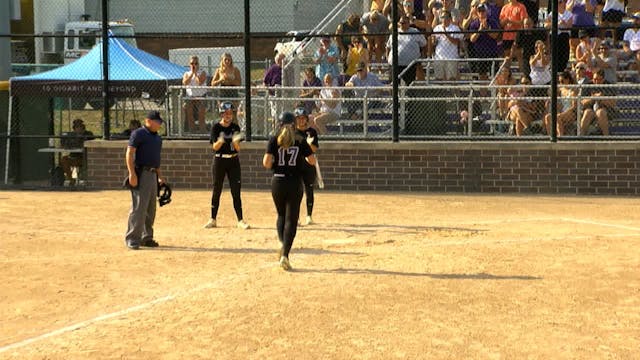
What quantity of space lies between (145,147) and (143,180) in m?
0.43

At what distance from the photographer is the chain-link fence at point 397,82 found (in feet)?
64.6

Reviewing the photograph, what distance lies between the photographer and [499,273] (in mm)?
12133

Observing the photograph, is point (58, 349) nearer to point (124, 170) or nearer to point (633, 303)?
point (633, 303)

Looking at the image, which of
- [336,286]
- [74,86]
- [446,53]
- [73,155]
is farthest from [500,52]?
[336,286]

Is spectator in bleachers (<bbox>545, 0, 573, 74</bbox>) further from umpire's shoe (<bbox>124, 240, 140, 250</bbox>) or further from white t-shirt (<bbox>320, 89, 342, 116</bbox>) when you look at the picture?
umpire's shoe (<bbox>124, 240, 140, 250</bbox>)

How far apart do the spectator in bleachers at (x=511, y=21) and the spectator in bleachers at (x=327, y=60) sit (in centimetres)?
334

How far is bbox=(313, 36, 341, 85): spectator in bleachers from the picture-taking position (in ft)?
72.2

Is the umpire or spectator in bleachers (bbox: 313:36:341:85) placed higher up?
spectator in bleachers (bbox: 313:36:341:85)

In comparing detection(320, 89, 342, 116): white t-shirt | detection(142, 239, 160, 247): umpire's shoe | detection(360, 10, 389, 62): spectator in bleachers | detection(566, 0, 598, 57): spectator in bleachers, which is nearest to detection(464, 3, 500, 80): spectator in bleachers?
detection(566, 0, 598, 57): spectator in bleachers

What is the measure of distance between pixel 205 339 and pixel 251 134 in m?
11.4

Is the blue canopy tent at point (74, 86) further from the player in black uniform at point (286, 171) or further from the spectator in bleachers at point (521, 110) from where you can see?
the player in black uniform at point (286, 171)

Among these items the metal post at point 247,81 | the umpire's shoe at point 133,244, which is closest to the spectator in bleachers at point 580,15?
the metal post at point 247,81

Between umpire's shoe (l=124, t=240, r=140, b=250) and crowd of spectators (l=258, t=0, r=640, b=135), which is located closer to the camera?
umpire's shoe (l=124, t=240, r=140, b=250)

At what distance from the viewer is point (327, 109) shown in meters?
20.7
